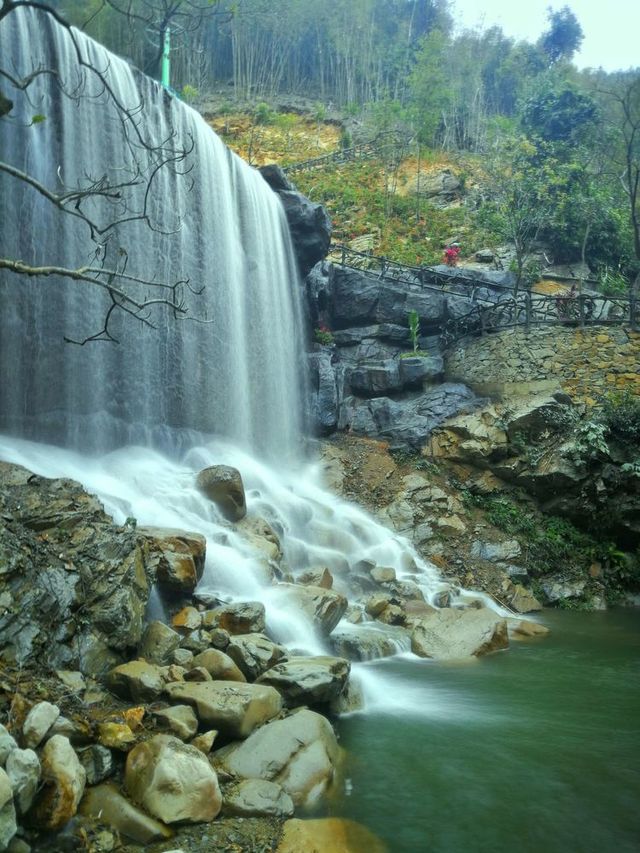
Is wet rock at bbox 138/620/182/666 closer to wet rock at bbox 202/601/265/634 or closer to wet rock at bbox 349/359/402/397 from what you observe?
wet rock at bbox 202/601/265/634

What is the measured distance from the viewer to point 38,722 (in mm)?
3645

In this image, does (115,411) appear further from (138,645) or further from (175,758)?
(175,758)

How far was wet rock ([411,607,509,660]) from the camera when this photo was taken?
8102mm

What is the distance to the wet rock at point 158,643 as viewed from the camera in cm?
545

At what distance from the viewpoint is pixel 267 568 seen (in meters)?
8.41

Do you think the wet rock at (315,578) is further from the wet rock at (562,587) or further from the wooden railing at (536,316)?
the wooden railing at (536,316)

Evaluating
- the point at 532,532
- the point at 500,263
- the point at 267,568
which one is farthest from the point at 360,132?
the point at 267,568

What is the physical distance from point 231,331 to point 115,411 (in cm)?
442

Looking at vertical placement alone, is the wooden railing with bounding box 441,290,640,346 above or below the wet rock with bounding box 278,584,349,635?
above

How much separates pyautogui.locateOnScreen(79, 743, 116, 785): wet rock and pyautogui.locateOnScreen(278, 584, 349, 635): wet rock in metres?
3.60

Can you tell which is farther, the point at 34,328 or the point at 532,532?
the point at 532,532

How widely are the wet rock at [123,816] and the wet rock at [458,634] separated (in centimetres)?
499

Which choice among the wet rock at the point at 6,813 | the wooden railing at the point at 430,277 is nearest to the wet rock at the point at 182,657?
the wet rock at the point at 6,813

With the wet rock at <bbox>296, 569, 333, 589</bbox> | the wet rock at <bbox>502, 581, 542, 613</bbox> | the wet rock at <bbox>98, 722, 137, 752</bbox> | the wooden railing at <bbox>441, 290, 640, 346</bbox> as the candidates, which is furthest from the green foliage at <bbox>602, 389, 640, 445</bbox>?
the wet rock at <bbox>98, 722, 137, 752</bbox>
